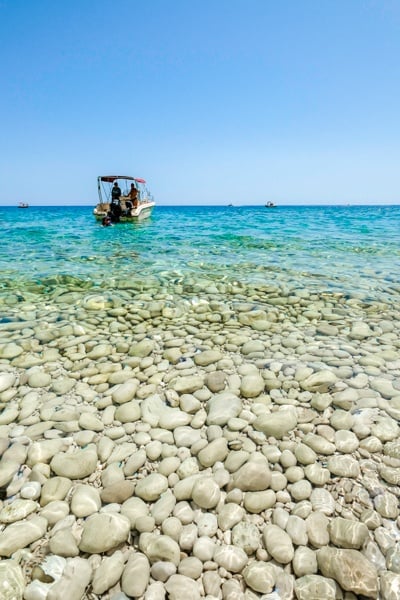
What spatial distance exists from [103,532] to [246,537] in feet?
2.34

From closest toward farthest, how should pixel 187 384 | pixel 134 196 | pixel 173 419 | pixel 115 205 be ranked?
pixel 173 419, pixel 187 384, pixel 115 205, pixel 134 196

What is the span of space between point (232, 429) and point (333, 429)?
2.40ft

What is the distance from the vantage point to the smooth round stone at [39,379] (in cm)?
291

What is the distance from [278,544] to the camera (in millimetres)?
1494

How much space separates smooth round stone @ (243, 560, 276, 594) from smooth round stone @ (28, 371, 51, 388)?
2.29 metres

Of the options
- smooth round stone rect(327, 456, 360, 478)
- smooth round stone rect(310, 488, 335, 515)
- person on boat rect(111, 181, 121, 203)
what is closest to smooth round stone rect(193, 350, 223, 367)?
smooth round stone rect(327, 456, 360, 478)

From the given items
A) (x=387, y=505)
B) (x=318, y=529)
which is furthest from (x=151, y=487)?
(x=387, y=505)

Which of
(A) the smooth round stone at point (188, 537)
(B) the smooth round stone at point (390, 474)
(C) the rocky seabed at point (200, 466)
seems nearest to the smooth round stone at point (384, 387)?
(C) the rocky seabed at point (200, 466)

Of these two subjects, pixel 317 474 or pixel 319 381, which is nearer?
pixel 317 474

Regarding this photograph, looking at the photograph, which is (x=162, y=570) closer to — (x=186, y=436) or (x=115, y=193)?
(x=186, y=436)

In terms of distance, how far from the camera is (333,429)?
226 cm

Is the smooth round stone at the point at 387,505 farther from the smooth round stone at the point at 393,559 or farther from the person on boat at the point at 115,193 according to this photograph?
the person on boat at the point at 115,193

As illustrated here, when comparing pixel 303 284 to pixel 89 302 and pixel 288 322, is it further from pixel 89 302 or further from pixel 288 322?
pixel 89 302

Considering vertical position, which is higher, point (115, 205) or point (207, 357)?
point (115, 205)
